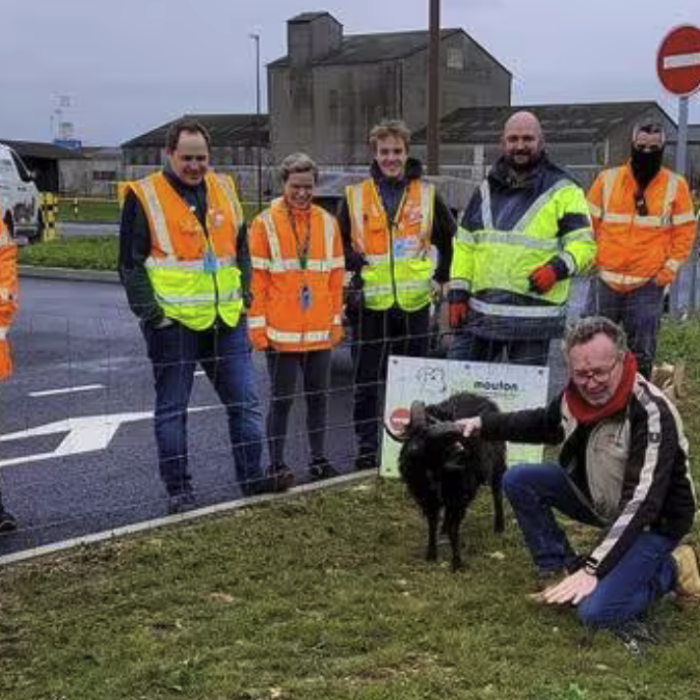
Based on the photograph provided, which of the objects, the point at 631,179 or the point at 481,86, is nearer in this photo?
the point at 631,179

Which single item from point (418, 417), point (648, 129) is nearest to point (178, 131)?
point (418, 417)

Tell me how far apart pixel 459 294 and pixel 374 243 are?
1.89 feet

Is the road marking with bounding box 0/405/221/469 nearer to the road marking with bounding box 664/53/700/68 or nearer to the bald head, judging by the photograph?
the bald head

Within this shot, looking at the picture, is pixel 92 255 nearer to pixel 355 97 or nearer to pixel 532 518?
pixel 532 518

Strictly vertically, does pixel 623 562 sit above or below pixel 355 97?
below

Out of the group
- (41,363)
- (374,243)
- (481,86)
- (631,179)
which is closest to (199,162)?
(374,243)

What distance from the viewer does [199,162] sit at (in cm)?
580

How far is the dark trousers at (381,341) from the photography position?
6828 mm

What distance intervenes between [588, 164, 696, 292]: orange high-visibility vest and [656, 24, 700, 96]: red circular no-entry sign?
2648 mm

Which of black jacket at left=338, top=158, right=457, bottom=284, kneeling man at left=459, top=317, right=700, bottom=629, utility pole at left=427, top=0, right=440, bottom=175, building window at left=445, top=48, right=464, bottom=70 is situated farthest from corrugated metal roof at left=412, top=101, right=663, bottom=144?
kneeling man at left=459, top=317, right=700, bottom=629

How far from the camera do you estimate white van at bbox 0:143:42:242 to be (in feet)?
70.2

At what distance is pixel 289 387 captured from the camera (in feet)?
21.6

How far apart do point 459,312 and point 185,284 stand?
5.12ft

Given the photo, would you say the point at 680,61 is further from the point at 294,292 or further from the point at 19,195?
the point at 19,195
